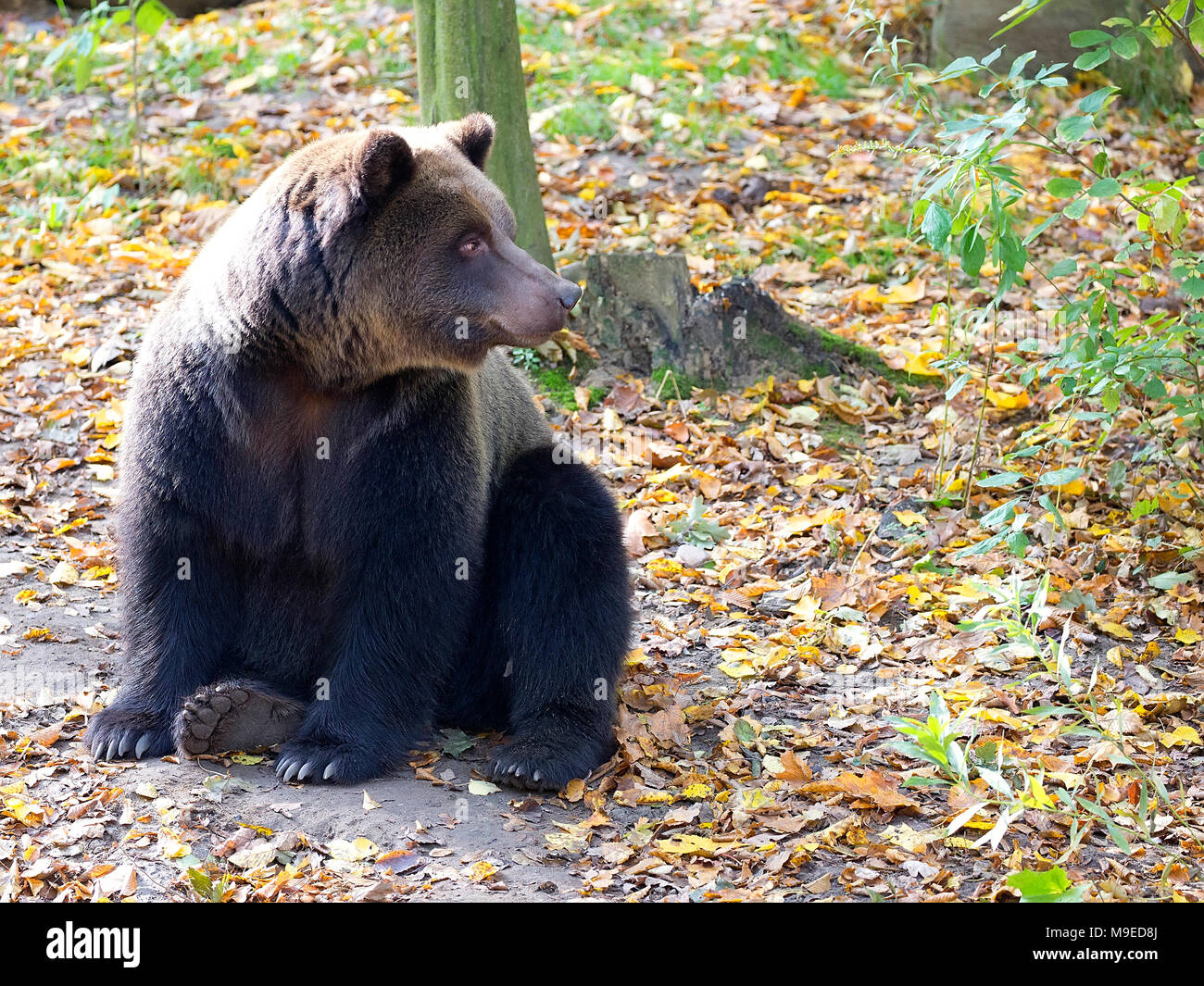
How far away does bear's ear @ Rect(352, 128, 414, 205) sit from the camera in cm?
431

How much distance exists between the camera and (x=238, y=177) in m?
9.38

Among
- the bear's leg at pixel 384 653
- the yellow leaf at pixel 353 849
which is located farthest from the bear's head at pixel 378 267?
the yellow leaf at pixel 353 849

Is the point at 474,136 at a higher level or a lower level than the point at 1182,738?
higher

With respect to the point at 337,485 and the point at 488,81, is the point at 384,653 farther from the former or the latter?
the point at 488,81

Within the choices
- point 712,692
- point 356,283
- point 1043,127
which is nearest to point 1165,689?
point 712,692

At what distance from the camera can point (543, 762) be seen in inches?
182

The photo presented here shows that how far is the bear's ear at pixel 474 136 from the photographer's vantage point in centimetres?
497

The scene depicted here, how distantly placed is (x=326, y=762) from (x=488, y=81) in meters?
4.31

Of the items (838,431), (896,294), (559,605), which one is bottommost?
(559,605)

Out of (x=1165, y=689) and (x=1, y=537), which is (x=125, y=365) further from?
(x=1165, y=689)

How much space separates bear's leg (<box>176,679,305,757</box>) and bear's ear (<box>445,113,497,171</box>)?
2.24 m

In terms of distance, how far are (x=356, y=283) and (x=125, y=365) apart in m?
3.45

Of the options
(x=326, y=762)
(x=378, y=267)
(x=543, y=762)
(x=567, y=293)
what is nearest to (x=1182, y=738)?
(x=543, y=762)

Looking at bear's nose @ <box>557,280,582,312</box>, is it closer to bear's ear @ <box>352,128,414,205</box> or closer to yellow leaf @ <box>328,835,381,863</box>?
bear's ear @ <box>352,128,414,205</box>
